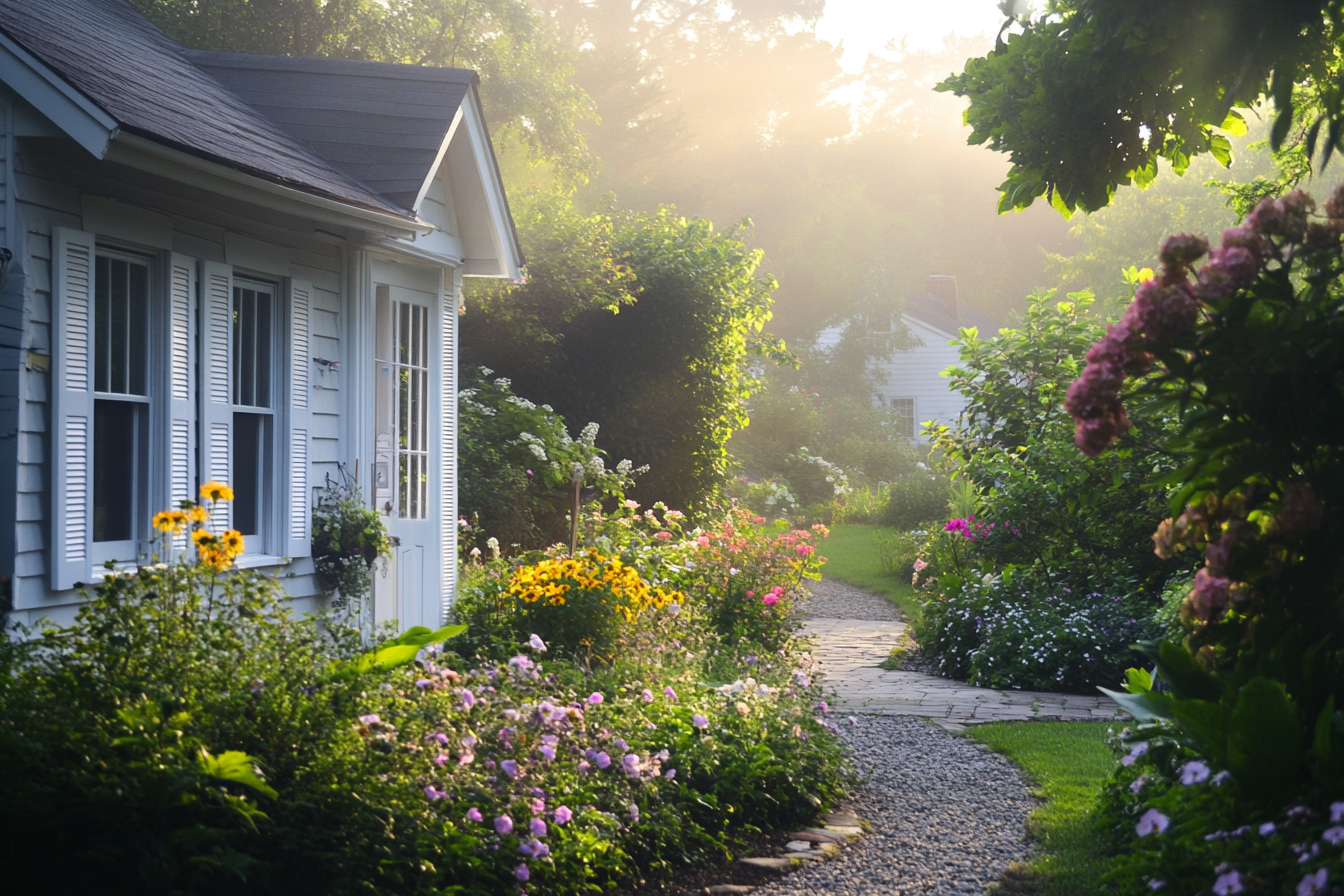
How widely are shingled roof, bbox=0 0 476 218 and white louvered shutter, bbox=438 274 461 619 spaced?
125cm

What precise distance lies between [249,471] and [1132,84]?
4.97m

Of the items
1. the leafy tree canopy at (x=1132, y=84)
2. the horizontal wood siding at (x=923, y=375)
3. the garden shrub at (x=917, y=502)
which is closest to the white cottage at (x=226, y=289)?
the leafy tree canopy at (x=1132, y=84)

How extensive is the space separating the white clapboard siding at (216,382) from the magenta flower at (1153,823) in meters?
4.51

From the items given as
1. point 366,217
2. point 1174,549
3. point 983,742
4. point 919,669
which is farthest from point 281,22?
point 1174,549

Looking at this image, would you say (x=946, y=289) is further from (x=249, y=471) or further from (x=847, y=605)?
(x=249, y=471)

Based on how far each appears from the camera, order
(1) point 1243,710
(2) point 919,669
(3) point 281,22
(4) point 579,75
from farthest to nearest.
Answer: (4) point 579,75 → (3) point 281,22 → (2) point 919,669 → (1) point 1243,710

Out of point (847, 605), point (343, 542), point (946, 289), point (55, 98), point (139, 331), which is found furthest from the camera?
point (946, 289)

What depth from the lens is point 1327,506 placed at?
3068 mm

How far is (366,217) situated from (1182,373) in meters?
4.65

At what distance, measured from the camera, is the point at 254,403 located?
6.23m

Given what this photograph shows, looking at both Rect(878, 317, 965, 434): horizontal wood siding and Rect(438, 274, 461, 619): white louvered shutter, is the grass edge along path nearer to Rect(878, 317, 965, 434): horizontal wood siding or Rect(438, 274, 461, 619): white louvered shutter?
Rect(438, 274, 461, 619): white louvered shutter

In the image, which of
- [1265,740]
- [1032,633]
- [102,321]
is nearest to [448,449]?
[102,321]

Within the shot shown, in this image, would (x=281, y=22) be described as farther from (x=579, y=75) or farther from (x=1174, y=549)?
(x=1174, y=549)

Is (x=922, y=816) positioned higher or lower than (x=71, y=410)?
lower
